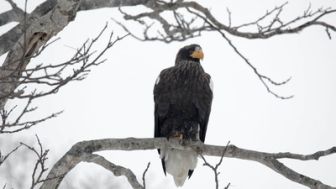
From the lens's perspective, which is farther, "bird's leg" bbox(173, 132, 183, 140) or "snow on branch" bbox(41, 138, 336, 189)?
"bird's leg" bbox(173, 132, 183, 140)

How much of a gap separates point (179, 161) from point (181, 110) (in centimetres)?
51

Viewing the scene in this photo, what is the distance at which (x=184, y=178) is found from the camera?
6.66m

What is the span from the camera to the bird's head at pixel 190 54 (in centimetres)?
704

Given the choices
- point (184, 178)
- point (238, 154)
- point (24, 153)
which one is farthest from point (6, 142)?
point (238, 154)

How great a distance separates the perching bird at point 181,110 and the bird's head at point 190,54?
0.36 meters

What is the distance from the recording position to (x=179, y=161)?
6.49m

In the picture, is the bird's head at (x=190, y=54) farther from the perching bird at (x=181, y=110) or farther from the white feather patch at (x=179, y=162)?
the white feather patch at (x=179, y=162)

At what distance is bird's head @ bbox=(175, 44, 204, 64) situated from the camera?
704 cm

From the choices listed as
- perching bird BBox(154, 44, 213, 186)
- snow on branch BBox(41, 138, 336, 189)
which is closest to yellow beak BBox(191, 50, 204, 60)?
perching bird BBox(154, 44, 213, 186)

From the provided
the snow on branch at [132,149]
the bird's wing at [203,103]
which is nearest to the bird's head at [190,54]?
the bird's wing at [203,103]

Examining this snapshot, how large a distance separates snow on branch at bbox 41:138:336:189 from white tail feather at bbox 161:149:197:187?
199 cm

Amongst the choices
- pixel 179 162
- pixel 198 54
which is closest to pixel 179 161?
pixel 179 162

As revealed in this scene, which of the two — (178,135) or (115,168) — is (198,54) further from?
(115,168)

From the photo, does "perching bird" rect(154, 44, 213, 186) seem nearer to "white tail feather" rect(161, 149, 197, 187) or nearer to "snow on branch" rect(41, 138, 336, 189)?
"white tail feather" rect(161, 149, 197, 187)
